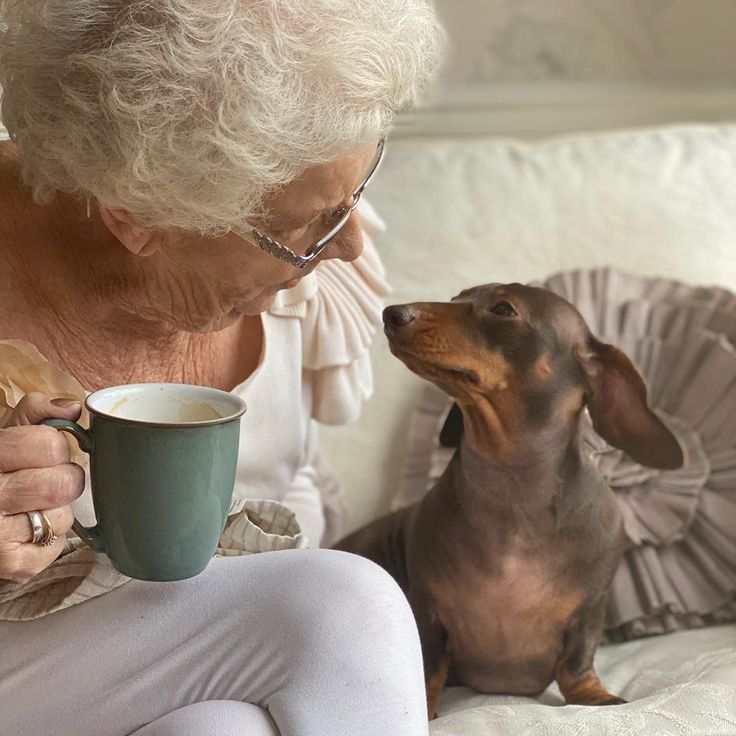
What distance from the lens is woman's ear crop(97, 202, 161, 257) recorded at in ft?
2.75

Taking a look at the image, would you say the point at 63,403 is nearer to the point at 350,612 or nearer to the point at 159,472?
the point at 159,472

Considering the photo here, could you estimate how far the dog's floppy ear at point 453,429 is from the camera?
3.24ft

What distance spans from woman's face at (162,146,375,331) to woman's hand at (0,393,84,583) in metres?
0.19

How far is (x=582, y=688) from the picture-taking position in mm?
939

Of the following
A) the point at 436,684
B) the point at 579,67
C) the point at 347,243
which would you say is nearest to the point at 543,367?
the point at 347,243

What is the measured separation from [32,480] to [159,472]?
0.29 ft

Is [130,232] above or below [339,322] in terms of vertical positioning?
above

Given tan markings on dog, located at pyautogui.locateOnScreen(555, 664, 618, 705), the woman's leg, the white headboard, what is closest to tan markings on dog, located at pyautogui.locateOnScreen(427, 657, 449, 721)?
tan markings on dog, located at pyautogui.locateOnScreen(555, 664, 618, 705)

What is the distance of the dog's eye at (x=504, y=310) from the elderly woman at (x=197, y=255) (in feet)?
0.41

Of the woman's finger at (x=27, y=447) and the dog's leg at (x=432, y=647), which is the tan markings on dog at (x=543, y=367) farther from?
the woman's finger at (x=27, y=447)

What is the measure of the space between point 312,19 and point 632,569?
2.28 feet

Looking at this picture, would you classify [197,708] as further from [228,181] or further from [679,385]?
[679,385]

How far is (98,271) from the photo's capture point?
921 mm

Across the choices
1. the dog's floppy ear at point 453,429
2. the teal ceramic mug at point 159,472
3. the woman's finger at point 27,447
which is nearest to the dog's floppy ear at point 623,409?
the dog's floppy ear at point 453,429
